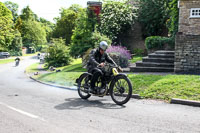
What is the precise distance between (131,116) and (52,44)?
26.2m

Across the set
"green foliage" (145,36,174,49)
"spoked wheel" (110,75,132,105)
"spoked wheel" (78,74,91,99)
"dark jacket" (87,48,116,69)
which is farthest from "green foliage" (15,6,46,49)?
"spoked wheel" (110,75,132,105)

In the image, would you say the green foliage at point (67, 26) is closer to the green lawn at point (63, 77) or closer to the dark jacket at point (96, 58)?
the green lawn at point (63, 77)

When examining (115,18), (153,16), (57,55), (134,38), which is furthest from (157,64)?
(57,55)

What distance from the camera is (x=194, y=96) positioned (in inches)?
277

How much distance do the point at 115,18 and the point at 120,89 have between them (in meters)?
18.9

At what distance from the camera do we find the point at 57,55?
29.4 metres

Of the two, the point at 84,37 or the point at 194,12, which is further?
the point at 84,37

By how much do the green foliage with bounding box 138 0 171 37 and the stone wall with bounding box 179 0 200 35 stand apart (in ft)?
36.1

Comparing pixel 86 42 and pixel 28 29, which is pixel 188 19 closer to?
pixel 86 42

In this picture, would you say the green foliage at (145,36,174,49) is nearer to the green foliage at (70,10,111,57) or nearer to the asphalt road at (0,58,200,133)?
the green foliage at (70,10,111,57)

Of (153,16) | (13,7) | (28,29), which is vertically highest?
(13,7)

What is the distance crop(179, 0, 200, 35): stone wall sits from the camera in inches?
533

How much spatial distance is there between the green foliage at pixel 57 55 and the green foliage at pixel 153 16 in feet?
35.0

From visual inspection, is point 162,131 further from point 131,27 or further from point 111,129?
point 131,27
